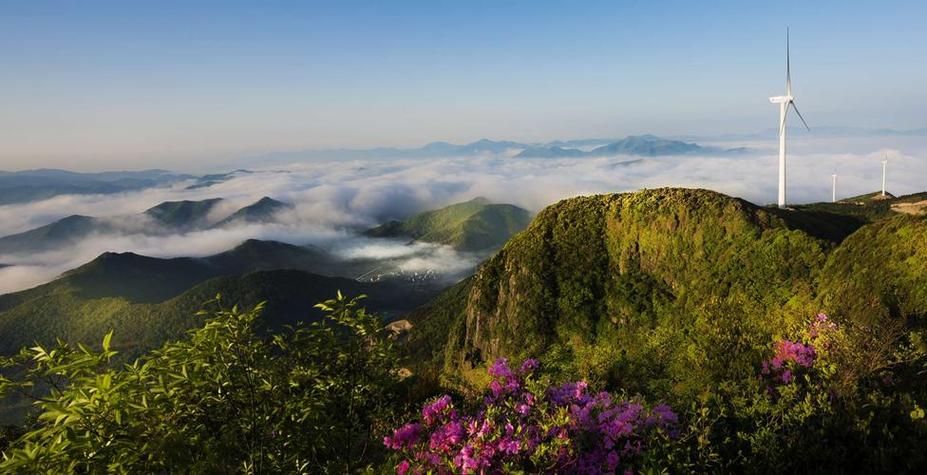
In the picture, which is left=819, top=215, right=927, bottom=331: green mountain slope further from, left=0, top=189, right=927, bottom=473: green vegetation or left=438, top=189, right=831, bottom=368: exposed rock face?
left=0, top=189, right=927, bottom=473: green vegetation

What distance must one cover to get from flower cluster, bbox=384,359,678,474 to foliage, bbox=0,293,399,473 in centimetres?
192

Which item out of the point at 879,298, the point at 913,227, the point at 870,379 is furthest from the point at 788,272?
the point at 870,379

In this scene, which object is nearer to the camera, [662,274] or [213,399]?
[213,399]

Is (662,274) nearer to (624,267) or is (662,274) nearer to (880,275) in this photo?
(624,267)

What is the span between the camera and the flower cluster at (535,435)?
873 cm

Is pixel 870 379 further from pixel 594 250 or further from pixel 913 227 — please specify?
pixel 594 250

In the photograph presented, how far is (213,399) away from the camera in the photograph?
954 centimetres

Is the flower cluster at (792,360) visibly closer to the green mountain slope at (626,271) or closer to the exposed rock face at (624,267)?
the green mountain slope at (626,271)

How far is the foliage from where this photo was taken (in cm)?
815

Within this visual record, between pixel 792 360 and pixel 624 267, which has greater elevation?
pixel 792 360

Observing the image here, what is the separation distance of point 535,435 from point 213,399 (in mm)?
6693

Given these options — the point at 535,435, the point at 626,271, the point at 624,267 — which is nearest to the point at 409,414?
the point at 535,435

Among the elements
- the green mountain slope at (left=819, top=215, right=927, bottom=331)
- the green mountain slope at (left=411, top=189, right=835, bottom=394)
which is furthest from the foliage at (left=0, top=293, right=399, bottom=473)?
the green mountain slope at (left=411, top=189, right=835, bottom=394)

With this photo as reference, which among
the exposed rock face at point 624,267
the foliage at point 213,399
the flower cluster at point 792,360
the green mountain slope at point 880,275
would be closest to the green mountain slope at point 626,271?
the exposed rock face at point 624,267
